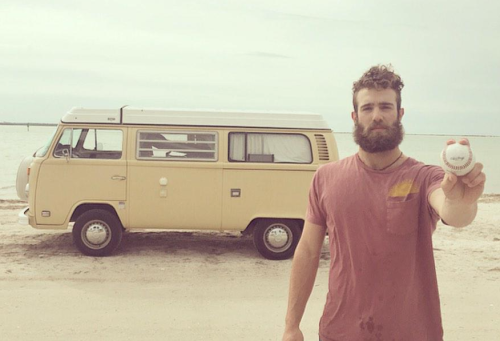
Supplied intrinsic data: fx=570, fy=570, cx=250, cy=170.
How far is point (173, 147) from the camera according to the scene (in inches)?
348

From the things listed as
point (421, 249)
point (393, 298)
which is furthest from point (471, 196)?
point (393, 298)

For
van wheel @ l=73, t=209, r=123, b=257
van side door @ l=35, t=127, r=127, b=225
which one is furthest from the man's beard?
van wheel @ l=73, t=209, r=123, b=257

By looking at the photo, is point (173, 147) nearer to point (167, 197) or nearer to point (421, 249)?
point (167, 197)

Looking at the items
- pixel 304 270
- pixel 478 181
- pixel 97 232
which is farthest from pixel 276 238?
pixel 478 181

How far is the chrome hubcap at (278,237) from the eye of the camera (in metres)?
8.78

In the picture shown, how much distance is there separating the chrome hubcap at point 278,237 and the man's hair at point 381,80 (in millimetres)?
6179

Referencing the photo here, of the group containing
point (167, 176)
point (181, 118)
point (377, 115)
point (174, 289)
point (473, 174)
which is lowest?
point (174, 289)

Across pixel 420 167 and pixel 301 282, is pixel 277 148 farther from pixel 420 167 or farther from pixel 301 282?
pixel 420 167

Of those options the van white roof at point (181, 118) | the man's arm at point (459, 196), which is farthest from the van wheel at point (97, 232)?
the man's arm at point (459, 196)

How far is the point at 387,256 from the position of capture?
254cm

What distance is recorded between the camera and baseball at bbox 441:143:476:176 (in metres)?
2.11

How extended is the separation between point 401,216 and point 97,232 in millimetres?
6956

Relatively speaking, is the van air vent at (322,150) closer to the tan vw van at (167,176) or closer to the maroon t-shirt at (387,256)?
the tan vw van at (167,176)

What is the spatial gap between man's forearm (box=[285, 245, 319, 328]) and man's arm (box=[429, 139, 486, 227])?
732mm
